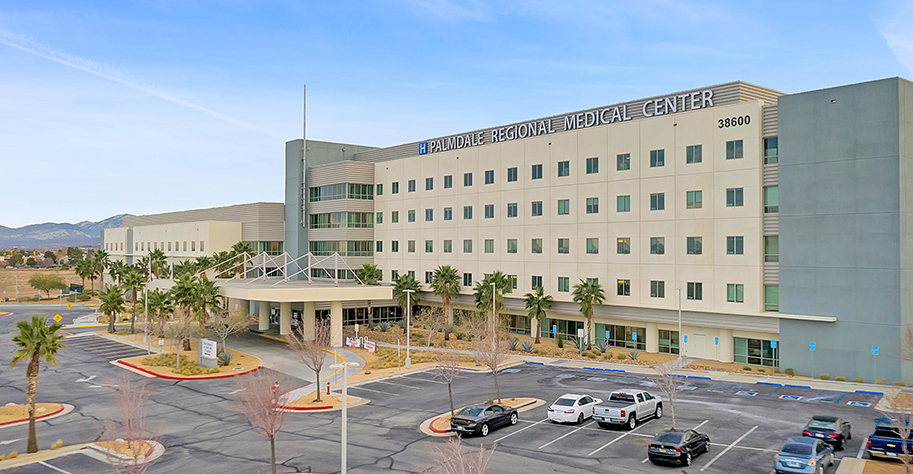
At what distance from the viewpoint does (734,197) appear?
171 ft

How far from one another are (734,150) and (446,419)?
3398 cm

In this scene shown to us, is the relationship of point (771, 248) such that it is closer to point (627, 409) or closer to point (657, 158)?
point (657, 158)

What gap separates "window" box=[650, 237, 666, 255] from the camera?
5659 centimetres

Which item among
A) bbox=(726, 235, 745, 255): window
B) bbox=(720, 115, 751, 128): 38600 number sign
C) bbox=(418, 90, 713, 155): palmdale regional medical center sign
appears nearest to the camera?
bbox=(720, 115, 751, 128): 38600 number sign

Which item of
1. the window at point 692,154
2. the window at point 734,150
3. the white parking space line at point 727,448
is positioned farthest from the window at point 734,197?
the white parking space line at point 727,448

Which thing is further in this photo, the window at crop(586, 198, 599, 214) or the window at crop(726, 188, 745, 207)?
the window at crop(586, 198, 599, 214)

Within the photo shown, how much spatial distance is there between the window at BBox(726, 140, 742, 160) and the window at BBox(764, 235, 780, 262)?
696 centimetres

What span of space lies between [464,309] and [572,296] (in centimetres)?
1608

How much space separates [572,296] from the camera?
6350 centimetres

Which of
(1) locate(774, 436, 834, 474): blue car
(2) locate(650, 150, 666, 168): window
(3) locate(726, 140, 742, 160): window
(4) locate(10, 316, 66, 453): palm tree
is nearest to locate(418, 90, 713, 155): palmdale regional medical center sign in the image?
(2) locate(650, 150, 666, 168): window

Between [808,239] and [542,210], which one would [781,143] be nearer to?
[808,239]

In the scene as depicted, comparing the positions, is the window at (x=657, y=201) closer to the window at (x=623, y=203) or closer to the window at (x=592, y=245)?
the window at (x=623, y=203)

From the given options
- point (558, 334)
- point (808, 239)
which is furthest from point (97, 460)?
point (808, 239)

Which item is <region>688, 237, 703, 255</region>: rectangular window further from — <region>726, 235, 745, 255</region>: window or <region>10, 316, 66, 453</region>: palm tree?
<region>10, 316, 66, 453</region>: palm tree
